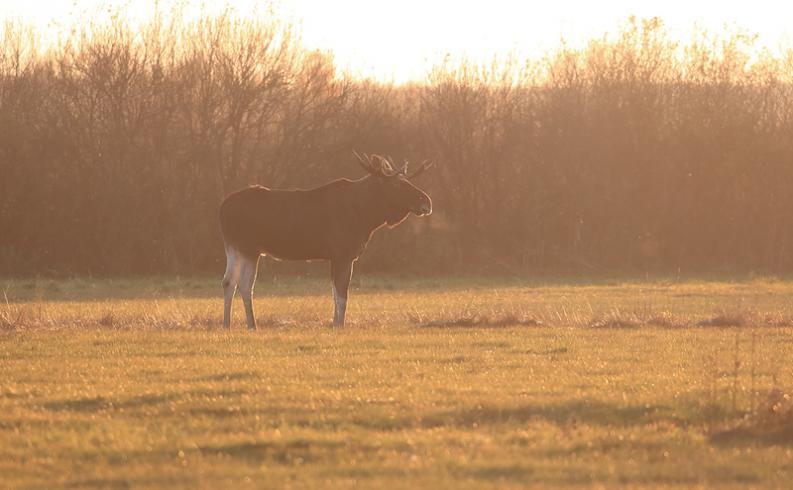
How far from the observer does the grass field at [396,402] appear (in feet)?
34.1

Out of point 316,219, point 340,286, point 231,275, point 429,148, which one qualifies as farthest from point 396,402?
point 429,148

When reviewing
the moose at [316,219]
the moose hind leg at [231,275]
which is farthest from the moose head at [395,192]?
the moose hind leg at [231,275]

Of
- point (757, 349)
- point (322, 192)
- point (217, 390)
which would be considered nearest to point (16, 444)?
point (217, 390)

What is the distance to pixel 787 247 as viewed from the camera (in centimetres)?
5594

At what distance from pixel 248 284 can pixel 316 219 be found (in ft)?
5.36

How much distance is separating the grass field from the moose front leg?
44cm

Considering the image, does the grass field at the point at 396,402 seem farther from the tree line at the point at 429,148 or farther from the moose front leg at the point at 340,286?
the tree line at the point at 429,148

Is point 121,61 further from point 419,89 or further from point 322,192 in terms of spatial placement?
point 322,192

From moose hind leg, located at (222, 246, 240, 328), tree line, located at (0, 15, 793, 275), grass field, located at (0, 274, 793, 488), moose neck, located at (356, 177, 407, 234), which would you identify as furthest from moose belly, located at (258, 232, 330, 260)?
tree line, located at (0, 15, 793, 275)

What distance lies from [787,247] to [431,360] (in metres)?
41.3

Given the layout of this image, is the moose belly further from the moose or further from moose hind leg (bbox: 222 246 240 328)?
moose hind leg (bbox: 222 246 240 328)

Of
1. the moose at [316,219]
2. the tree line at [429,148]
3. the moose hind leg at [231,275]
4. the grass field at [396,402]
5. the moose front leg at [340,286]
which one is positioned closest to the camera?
the grass field at [396,402]

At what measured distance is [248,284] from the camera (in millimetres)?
23688

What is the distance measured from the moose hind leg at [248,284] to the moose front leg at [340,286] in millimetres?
1338
